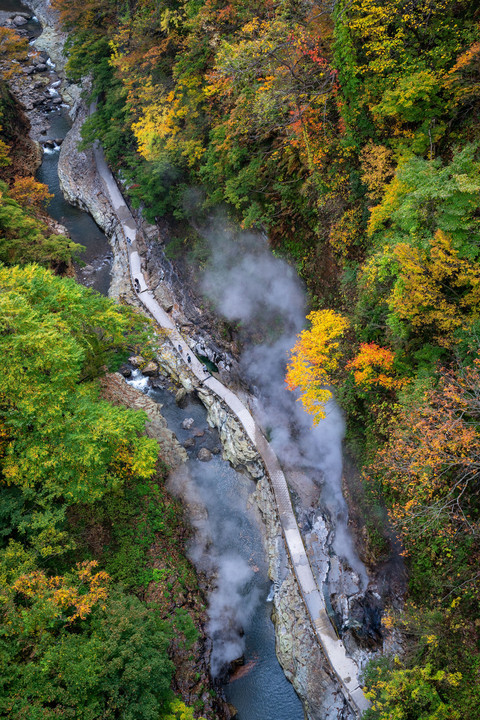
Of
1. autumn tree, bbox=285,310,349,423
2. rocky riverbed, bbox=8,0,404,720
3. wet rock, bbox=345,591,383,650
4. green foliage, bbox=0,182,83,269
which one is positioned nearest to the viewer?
wet rock, bbox=345,591,383,650

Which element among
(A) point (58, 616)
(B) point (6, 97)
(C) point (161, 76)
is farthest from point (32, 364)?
(B) point (6, 97)

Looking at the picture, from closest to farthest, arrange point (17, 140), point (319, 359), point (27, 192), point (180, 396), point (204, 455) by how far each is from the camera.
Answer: point (319, 359)
point (204, 455)
point (180, 396)
point (27, 192)
point (17, 140)

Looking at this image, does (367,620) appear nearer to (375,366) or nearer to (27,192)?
(375,366)

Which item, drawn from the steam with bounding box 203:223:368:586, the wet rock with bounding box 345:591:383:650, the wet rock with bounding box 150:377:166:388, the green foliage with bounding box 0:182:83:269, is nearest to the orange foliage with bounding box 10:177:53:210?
the green foliage with bounding box 0:182:83:269

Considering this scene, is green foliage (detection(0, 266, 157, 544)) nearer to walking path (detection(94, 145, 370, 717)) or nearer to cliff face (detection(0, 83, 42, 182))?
walking path (detection(94, 145, 370, 717))

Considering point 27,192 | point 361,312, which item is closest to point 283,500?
point 361,312

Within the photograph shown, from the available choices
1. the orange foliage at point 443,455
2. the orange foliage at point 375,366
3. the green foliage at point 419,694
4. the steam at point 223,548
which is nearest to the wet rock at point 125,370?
the steam at point 223,548
